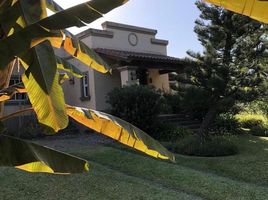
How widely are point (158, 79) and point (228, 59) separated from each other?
31.8 ft

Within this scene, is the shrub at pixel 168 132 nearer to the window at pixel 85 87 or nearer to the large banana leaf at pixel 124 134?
the window at pixel 85 87

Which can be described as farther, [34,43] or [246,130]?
[246,130]

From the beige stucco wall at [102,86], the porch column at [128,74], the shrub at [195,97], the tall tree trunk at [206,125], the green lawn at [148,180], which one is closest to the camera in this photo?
the green lawn at [148,180]

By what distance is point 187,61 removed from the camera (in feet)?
45.2

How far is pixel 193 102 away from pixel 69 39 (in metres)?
9.30

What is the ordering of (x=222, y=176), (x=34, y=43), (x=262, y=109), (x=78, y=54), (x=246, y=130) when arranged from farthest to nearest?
(x=262, y=109), (x=246, y=130), (x=222, y=176), (x=78, y=54), (x=34, y=43)

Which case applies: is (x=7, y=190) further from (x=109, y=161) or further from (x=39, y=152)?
(x=39, y=152)

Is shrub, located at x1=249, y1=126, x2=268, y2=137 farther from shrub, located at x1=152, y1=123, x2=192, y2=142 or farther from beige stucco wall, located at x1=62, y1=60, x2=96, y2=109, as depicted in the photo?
beige stucco wall, located at x1=62, y1=60, x2=96, y2=109

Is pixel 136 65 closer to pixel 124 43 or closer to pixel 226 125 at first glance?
pixel 124 43

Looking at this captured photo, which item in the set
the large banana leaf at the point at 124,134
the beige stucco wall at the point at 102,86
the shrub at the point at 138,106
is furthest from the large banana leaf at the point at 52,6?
the beige stucco wall at the point at 102,86

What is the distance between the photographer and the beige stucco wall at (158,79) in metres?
22.4

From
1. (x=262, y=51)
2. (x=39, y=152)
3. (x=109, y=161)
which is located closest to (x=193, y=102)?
(x=262, y=51)

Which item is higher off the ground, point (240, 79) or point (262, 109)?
point (240, 79)

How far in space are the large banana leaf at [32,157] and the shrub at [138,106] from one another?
11266 millimetres
